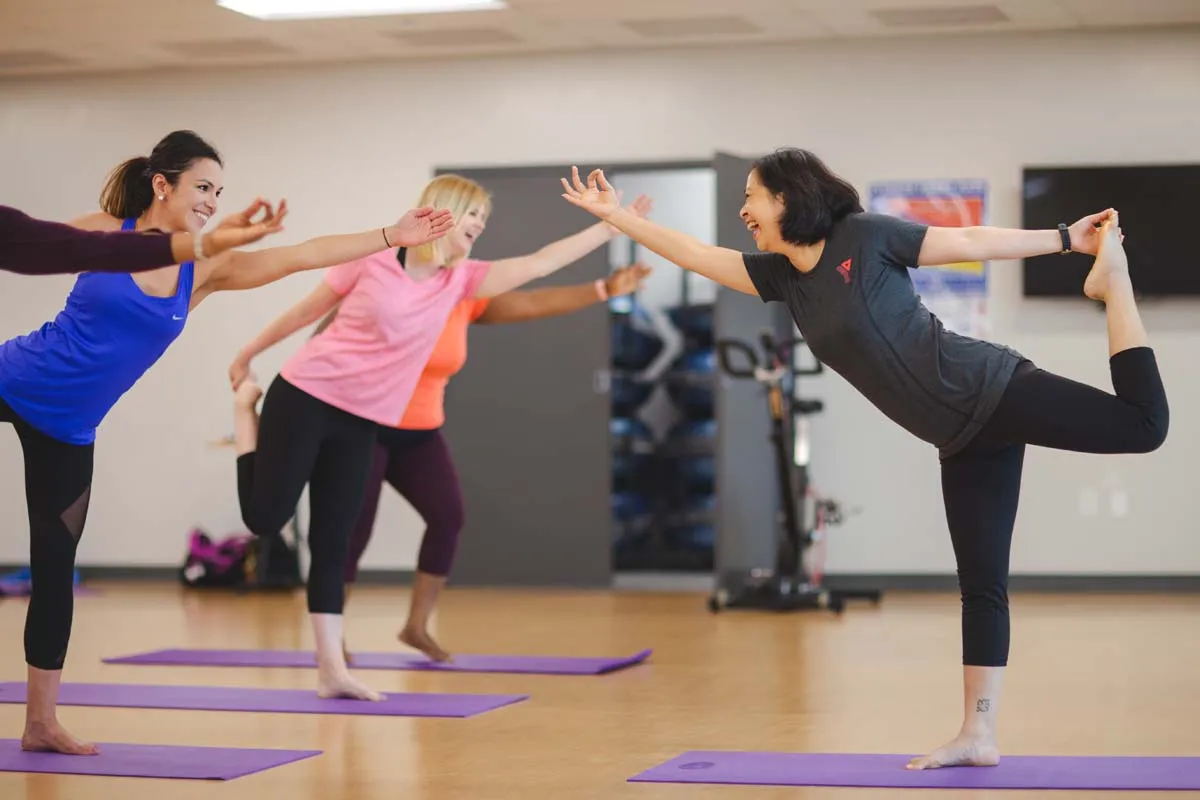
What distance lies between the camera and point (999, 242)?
3.40 meters

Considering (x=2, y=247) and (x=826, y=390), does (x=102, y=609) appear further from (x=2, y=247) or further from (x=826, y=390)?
(x=2, y=247)

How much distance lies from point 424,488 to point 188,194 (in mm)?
1808

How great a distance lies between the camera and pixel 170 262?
290cm

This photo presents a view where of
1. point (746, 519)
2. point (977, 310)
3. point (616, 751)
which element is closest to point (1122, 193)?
point (977, 310)

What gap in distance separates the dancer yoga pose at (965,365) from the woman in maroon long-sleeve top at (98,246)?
1.22 m

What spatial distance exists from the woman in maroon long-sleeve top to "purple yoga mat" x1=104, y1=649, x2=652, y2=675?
2751 millimetres

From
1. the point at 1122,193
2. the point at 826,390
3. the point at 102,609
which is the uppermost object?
the point at 1122,193

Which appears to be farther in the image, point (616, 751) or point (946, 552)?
point (946, 552)

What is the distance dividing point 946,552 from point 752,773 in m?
5.23

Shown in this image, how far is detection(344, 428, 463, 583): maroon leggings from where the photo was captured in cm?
529

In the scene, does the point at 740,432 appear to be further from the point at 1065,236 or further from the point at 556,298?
the point at 1065,236

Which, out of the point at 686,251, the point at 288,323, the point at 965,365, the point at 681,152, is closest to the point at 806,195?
the point at 686,251

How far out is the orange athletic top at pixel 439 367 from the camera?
199 inches

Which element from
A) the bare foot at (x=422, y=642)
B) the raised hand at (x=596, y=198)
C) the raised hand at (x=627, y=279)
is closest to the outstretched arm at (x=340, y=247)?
the raised hand at (x=596, y=198)
